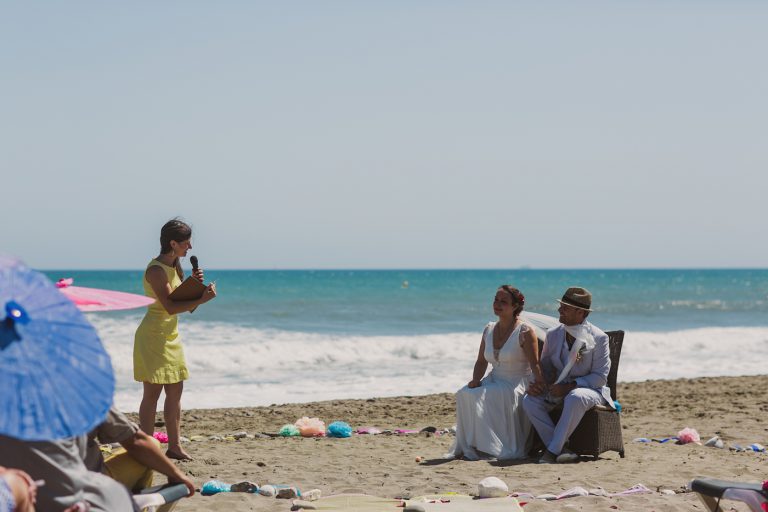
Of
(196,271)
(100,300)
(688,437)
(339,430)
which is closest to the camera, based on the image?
(100,300)

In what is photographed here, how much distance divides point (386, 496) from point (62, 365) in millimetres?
3254

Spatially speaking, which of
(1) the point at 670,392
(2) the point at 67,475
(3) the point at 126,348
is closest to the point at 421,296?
(3) the point at 126,348

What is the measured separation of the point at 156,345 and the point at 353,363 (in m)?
10.7

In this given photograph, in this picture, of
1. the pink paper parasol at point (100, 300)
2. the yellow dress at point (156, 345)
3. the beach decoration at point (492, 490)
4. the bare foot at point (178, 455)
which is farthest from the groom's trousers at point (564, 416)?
the pink paper parasol at point (100, 300)

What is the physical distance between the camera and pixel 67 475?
125 inches

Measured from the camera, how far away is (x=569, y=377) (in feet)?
23.2

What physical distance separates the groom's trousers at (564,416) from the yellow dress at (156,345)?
8.78 feet

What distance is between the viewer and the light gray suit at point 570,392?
6.92 meters

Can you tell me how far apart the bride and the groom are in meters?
0.13

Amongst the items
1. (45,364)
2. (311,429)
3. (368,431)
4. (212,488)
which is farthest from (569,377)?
(45,364)

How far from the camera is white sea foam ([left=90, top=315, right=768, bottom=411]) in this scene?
12.3 m

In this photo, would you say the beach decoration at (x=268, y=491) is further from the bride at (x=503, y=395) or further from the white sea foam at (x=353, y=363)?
the white sea foam at (x=353, y=363)

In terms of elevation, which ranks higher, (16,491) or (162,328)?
(162,328)

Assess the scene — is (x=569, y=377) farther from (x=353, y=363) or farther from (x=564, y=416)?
(x=353, y=363)
